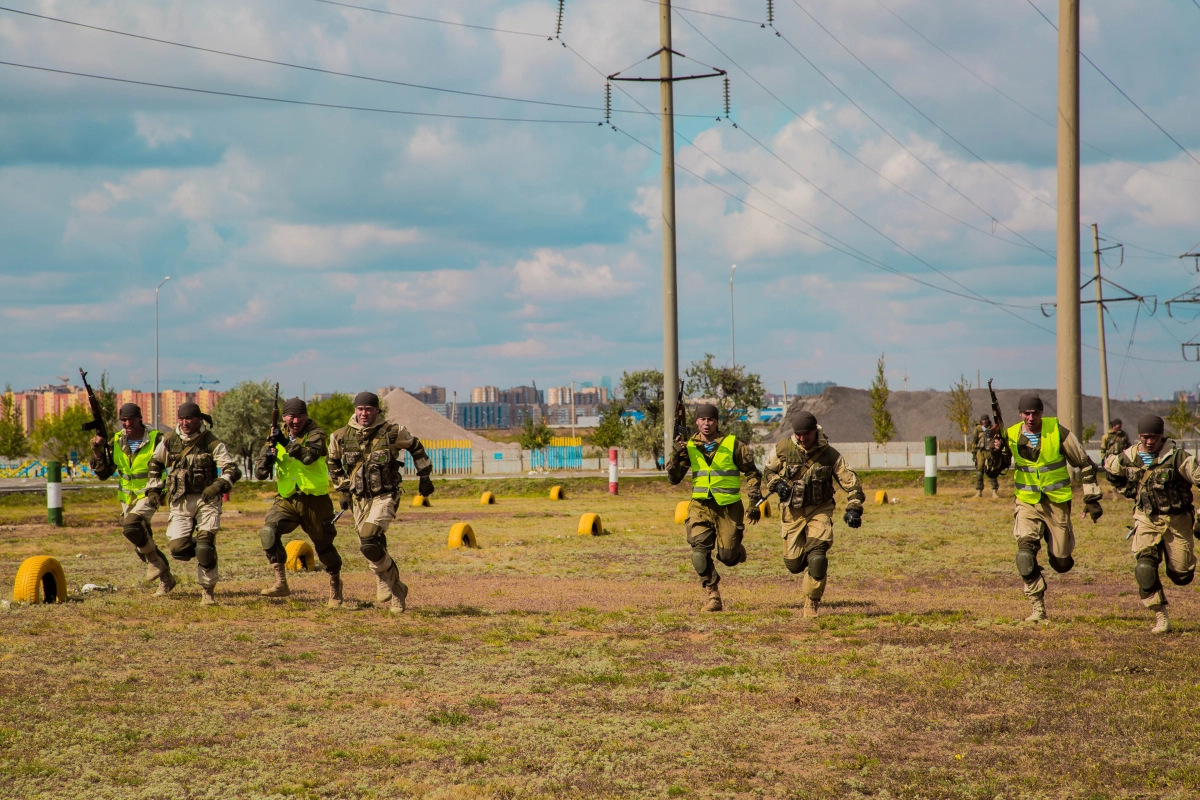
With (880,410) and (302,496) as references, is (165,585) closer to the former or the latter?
(302,496)

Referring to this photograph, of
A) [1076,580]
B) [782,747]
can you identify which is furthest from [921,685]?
[1076,580]

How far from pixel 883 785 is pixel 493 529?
1775 cm

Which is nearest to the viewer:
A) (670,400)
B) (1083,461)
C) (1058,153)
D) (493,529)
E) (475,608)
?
(1083,461)

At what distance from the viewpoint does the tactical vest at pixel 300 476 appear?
13016mm

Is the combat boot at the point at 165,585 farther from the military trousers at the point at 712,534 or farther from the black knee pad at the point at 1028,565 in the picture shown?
the black knee pad at the point at 1028,565

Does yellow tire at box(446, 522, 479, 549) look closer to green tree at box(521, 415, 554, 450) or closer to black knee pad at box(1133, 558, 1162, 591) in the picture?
black knee pad at box(1133, 558, 1162, 591)

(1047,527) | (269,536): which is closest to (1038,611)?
(1047,527)

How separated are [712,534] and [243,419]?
55671mm

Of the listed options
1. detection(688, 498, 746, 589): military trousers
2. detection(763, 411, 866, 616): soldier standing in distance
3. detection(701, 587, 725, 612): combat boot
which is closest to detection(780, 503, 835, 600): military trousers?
detection(763, 411, 866, 616): soldier standing in distance

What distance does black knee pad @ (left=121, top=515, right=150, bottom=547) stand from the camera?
13324 millimetres

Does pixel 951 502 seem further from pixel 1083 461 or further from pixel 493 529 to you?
pixel 1083 461

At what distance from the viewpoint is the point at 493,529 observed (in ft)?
77.7

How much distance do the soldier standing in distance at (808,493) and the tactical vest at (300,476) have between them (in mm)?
5128

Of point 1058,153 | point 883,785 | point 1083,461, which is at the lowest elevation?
point 883,785
